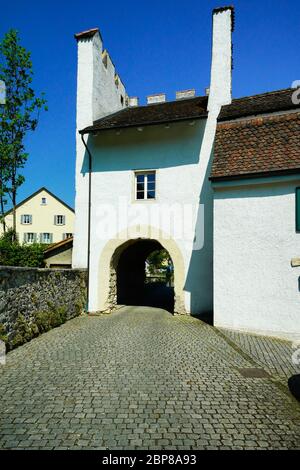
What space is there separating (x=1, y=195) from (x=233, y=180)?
12588mm

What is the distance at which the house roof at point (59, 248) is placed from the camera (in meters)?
13.5

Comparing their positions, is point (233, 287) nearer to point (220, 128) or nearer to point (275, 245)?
point (275, 245)

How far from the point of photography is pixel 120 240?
11508mm

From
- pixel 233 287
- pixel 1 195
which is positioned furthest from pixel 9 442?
pixel 1 195

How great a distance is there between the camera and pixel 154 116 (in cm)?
1182

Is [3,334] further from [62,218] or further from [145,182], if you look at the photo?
[62,218]

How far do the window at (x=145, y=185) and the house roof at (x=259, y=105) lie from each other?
128 inches

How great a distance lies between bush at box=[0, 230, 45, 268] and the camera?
13.6m

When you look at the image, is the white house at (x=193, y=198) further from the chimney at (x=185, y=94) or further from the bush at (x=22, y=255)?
the chimney at (x=185, y=94)

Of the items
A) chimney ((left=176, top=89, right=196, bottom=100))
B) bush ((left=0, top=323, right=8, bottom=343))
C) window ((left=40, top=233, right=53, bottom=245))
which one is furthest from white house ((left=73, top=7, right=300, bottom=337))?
window ((left=40, top=233, right=53, bottom=245))

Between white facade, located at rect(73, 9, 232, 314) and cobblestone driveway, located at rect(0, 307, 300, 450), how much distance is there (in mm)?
3822

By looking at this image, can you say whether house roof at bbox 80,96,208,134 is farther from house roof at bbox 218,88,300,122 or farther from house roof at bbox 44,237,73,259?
house roof at bbox 44,237,73,259

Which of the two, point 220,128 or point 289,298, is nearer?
point 289,298

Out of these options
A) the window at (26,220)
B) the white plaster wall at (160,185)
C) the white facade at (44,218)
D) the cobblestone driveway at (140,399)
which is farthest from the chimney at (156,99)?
the window at (26,220)
